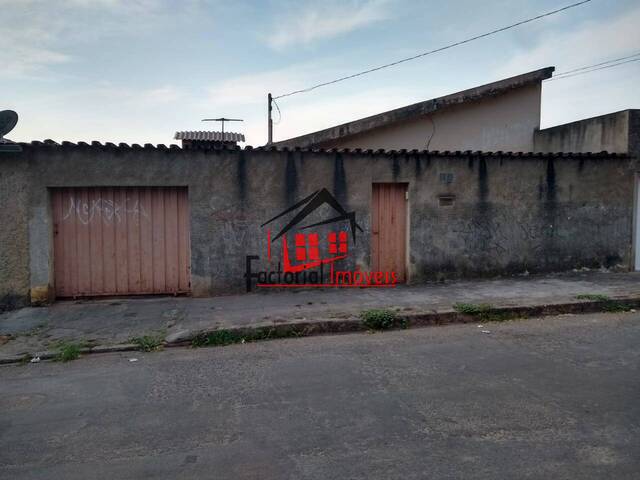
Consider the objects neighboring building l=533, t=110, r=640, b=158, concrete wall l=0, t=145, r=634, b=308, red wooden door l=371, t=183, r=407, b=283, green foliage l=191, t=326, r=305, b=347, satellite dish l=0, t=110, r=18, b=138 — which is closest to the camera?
green foliage l=191, t=326, r=305, b=347

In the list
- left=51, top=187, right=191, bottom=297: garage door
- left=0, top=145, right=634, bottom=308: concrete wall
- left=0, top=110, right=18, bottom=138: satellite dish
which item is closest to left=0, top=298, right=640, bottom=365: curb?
left=0, top=145, right=634, bottom=308: concrete wall

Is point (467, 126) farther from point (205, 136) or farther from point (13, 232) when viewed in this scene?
point (13, 232)

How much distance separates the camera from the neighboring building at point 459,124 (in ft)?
39.0

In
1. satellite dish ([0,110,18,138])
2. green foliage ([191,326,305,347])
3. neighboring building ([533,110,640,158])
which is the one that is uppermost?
neighboring building ([533,110,640,158])

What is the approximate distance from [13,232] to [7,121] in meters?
1.77

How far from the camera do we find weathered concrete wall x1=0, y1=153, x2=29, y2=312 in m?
7.36

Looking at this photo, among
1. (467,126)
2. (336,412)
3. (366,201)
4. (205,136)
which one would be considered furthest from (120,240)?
(467,126)

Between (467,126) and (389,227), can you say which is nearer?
(389,227)

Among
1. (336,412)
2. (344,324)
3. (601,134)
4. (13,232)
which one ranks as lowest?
(336,412)

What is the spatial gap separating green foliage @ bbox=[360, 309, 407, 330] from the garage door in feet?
11.8

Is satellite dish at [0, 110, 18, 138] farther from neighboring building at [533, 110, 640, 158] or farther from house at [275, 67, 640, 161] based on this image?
neighboring building at [533, 110, 640, 158]

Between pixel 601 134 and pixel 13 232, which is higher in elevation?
pixel 601 134

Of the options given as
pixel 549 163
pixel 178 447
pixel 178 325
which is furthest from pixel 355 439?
pixel 549 163

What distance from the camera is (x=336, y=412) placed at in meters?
3.63
